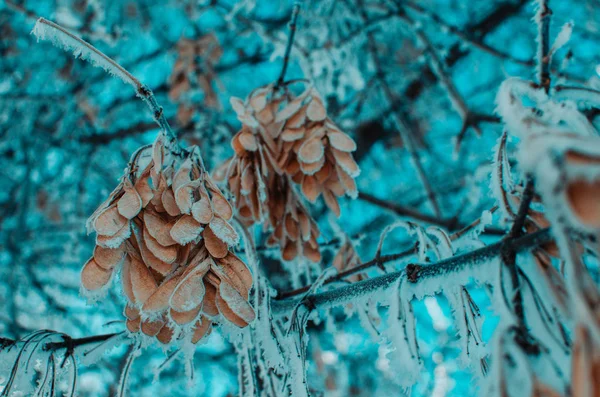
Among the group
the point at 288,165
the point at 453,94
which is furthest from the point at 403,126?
the point at 288,165

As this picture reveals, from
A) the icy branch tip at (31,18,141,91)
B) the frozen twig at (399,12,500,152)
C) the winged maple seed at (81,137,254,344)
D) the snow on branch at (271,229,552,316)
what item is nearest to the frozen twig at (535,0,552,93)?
the snow on branch at (271,229,552,316)

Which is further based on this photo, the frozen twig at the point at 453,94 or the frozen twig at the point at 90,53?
the frozen twig at the point at 453,94

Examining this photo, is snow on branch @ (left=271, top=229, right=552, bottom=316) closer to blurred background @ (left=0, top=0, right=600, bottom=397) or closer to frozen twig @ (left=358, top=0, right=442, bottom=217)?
frozen twig @ (left=358, top=0, right=442, bottom=217)

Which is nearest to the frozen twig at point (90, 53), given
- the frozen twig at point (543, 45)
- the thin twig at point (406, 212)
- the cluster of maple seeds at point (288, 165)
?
the cluster of maple seeds at point (288, 165)

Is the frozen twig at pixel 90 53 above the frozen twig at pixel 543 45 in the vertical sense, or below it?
above

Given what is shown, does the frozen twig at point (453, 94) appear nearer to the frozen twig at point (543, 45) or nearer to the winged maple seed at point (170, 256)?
the frozen twig at point (543, 45)

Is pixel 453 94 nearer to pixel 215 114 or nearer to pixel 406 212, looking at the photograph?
pixel 406 212
